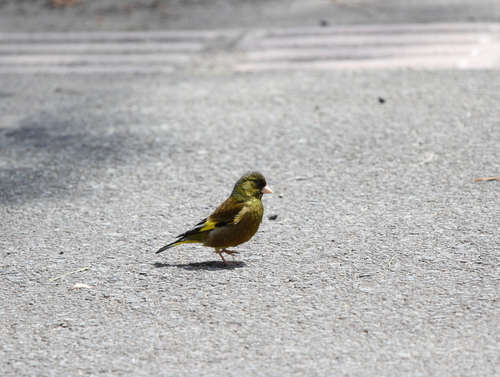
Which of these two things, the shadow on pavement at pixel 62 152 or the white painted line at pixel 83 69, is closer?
the shadow on pavement at pixel 62 152

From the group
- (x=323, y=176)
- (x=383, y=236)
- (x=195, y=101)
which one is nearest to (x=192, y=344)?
(x=383, y=236)

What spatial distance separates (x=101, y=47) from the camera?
8.60 meters

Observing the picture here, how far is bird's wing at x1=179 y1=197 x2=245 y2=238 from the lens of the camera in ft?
12.4

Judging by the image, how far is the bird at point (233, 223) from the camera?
12.4ft

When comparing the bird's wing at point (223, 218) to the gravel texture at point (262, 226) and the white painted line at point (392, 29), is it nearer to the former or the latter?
the gravel texture at point (262, 226)

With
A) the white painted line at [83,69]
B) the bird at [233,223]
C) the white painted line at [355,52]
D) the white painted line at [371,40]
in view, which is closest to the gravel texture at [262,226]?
the bird at [233,223]

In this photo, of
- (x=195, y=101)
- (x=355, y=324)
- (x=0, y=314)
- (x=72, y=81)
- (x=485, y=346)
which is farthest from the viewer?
(x=72, y=81)

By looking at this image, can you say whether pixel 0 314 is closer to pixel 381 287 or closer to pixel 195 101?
pixel 381 287

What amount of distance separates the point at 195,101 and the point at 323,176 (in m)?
2.18

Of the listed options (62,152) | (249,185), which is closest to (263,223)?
(249,185)

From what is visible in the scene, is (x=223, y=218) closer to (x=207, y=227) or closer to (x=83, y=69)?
(x=207, y=227)

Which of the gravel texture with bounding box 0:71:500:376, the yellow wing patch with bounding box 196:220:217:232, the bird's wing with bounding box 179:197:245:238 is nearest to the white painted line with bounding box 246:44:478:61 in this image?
the gravel texture with bounding box 0:71:500:376

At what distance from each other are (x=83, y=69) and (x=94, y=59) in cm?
36

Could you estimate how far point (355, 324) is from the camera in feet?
10.4
